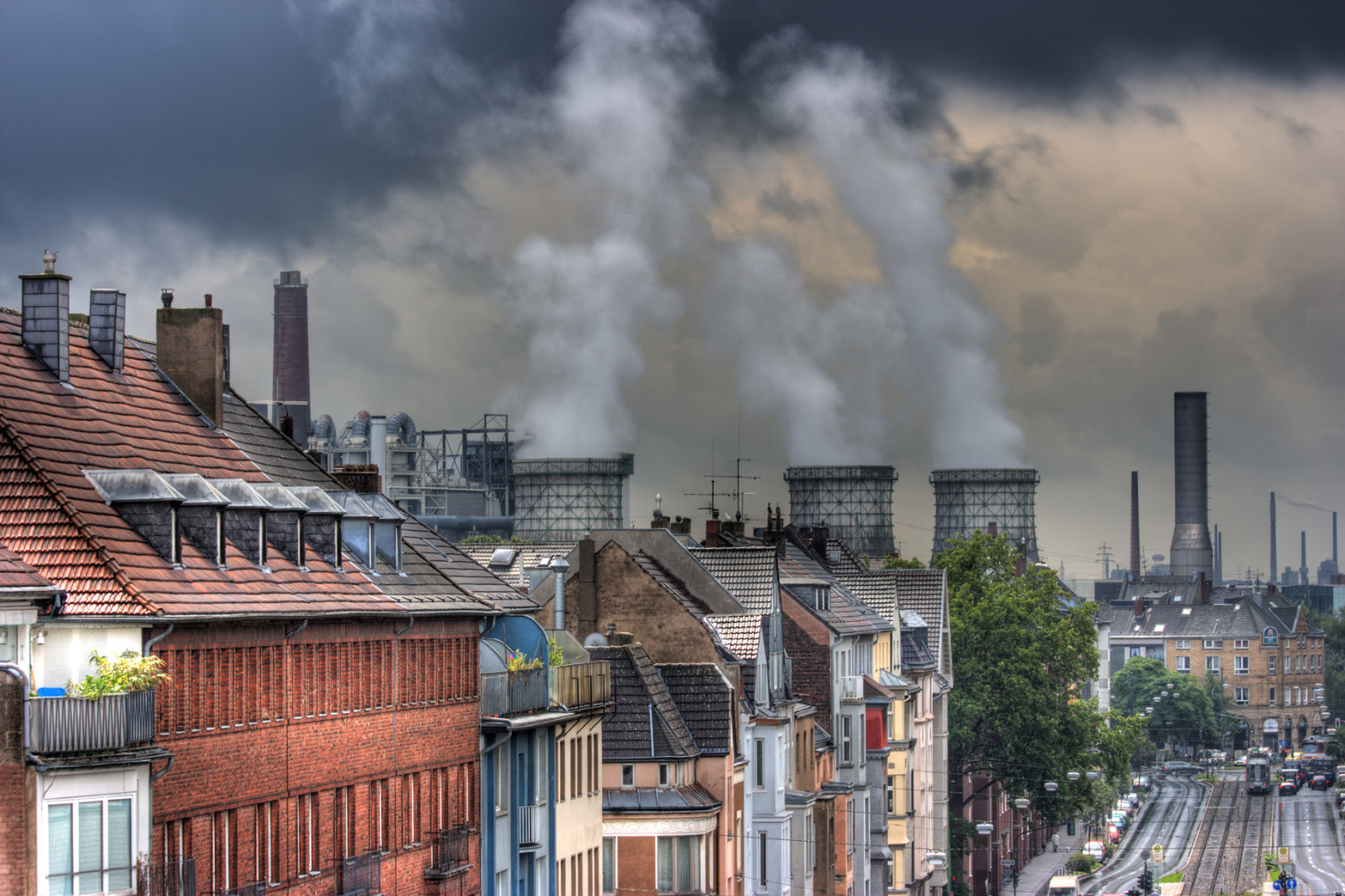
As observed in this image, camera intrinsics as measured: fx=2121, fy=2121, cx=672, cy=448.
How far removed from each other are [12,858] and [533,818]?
2062cm

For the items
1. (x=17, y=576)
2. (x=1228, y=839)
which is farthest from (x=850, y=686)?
(x=1228, y=839)

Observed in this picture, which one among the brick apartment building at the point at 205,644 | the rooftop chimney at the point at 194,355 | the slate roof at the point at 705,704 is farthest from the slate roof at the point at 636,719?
the rooftop chimney at the point at 194,355

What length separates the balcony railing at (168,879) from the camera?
1072 inches

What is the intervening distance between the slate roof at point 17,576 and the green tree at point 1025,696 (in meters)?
71.9

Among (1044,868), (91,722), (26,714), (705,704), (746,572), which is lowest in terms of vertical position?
(1044,868)

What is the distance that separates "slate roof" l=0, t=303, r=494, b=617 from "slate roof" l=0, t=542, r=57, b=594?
0.52 m

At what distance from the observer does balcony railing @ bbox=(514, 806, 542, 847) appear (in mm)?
44375

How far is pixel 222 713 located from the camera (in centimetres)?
3089

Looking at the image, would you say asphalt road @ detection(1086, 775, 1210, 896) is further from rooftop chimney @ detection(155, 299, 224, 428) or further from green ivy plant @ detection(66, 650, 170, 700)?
green ivy plant @ detection(66, 650, 170, 700)

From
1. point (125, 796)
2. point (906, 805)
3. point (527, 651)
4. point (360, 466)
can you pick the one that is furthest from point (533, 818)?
point (906, 805)

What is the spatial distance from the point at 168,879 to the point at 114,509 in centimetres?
524

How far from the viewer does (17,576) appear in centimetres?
2630

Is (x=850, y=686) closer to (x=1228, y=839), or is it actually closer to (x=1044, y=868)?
(x=1044, y=868)

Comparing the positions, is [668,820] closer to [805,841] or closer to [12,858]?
[805,841]
